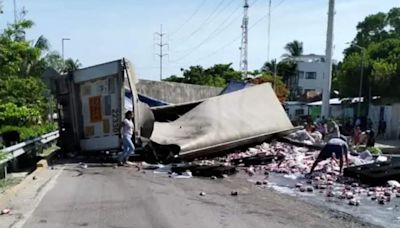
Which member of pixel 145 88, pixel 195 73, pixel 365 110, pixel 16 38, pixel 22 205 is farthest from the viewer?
pixel 195 73

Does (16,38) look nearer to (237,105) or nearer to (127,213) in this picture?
(237,105)

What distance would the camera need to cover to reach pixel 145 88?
30.3 meters

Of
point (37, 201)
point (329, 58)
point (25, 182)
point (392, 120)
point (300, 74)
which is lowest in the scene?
point (392, 120)

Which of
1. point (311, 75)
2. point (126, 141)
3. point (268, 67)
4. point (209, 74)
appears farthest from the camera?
point (268, 67)

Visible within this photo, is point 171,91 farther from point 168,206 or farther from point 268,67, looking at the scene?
point 268,67

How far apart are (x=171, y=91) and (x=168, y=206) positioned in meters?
23.0

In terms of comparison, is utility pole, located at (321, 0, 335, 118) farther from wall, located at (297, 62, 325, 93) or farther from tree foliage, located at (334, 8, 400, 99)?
wall, located at (297, 62, 325, 93)

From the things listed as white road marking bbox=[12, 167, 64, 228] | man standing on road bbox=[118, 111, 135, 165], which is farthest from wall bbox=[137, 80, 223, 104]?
white road marking bbox=[12, 167, 64, 228]

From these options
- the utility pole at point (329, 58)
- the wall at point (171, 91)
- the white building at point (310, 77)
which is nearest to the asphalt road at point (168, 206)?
the wall at point (171, 91)

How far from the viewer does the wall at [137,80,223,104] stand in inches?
1196

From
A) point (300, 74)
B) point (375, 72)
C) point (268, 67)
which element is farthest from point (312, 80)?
point (375, 72)

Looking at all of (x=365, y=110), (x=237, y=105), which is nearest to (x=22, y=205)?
(x=237, y=105)

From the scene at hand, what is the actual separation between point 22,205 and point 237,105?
10.5 metres

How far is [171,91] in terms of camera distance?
3200 cm
